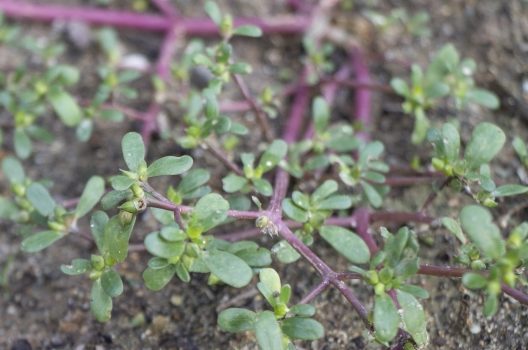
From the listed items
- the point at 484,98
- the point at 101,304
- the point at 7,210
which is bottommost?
the point at 7,210

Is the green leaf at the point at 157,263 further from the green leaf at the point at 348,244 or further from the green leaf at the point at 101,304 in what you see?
the green leaf at the point at 348,244


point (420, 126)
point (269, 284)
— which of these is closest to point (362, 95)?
point (420, 126)

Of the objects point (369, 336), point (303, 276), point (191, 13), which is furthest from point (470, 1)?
point (369, 336)

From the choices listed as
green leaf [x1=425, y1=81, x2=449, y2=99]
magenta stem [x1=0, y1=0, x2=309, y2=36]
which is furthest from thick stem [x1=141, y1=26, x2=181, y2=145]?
green leaf [x1=425, y1=81, x2=449, y2=99]

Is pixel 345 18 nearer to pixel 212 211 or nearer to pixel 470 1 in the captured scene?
pixel 470 1

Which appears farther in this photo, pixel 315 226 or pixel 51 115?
pixel 51 115

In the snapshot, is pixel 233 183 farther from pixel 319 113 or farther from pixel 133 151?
pixel 319 113

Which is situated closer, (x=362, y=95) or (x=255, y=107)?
(x=255, y=107)
